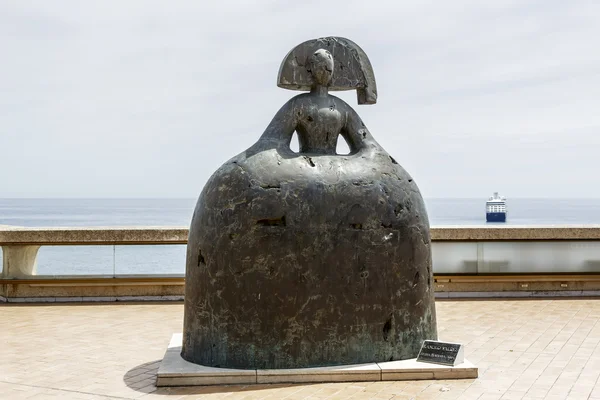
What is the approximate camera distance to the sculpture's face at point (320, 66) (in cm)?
826

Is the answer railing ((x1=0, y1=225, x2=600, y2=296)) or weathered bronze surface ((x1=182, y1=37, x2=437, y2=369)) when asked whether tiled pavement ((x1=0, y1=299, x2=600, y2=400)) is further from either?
railing ((x1=0, y1=225, x2=600, y2=296))

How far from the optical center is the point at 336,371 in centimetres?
742

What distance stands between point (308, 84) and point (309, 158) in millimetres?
957

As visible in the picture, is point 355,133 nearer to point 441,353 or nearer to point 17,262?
point 441,353

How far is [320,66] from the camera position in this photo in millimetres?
8258

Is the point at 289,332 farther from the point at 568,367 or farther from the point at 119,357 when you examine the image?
the point at 568,367

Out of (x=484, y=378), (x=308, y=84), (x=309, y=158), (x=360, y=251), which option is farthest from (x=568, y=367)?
(x=308, y=84)

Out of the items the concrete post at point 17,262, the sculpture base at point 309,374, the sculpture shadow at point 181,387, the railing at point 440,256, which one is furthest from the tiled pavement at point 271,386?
the concrete post at point 17,262

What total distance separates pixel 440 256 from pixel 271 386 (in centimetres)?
704

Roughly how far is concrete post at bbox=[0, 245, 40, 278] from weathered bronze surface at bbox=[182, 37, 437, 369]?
6366 millimetres

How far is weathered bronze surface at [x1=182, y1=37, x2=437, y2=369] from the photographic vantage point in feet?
24.5

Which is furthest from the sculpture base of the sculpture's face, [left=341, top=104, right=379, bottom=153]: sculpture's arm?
the sculpture's face

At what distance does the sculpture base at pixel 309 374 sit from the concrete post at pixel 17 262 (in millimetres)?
6437

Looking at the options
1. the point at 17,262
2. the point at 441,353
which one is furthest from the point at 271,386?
the point at 17,262
